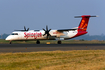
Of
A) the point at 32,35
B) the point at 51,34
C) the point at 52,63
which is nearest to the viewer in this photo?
the point at 52,63

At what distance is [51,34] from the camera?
46.1 meters

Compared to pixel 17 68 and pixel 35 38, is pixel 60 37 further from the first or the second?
pixel 17 68

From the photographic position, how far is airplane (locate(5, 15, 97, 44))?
4409cm

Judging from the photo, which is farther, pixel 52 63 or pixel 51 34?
pixel 51 34

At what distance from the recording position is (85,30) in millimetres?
46719

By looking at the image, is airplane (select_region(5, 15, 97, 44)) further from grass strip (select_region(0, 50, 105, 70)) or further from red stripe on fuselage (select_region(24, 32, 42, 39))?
grass strip (select_region(0, 50, 105, 70))

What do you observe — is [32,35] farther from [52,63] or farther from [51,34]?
[52,63]

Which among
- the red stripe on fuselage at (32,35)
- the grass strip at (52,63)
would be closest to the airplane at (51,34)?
the red stripe on fuselage at (32,35)

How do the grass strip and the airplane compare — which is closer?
the grass strip

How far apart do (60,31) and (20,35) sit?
9.93 metres

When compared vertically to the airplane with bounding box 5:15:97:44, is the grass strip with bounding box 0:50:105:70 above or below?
below

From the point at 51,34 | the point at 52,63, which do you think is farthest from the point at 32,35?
the point at 52,63

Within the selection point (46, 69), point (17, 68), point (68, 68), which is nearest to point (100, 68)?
point (68, 68)

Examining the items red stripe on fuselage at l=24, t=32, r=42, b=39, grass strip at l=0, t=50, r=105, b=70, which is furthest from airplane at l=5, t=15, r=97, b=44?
grass strip at l=0, t=50, r=105, b=70
